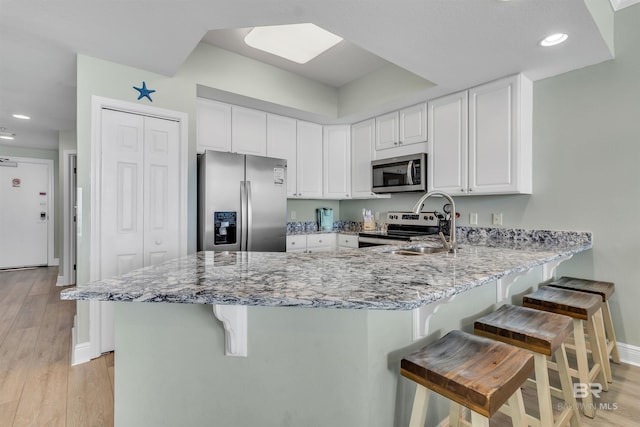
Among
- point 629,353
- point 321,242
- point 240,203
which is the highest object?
point 240,203

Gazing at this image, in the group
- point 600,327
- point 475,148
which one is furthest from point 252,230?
point 600,327

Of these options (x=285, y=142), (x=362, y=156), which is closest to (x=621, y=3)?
(x=362, y=156)

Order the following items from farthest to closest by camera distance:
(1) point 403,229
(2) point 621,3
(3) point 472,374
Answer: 1. (1) point 403,229
2. (2) point 621,3
3. (3) point 472,374

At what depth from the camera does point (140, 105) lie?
8.47 ft

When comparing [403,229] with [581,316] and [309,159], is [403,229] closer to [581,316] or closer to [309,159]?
[309,159]

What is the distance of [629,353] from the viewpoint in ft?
7.68

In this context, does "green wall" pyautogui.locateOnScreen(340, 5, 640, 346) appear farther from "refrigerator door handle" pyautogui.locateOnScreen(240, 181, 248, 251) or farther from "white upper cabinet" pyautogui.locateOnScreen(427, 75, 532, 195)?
"refrigerator door handle" pyautogui.locateOnScreen(240, 181, 248, 251)

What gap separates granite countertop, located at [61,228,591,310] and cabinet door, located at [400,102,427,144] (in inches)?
75.9

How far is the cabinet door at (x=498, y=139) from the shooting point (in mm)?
2660

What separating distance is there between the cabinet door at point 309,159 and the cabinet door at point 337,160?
0.10 meters

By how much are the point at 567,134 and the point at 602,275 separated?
3.84 ft

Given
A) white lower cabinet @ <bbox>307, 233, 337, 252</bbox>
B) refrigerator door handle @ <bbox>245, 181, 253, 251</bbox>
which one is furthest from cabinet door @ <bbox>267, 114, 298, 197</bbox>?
refrigerator door handle @ <bbox>245, 181, 253, 251</bbox>

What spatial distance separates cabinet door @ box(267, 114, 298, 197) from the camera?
12.0 feet

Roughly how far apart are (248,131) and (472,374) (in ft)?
10.2
